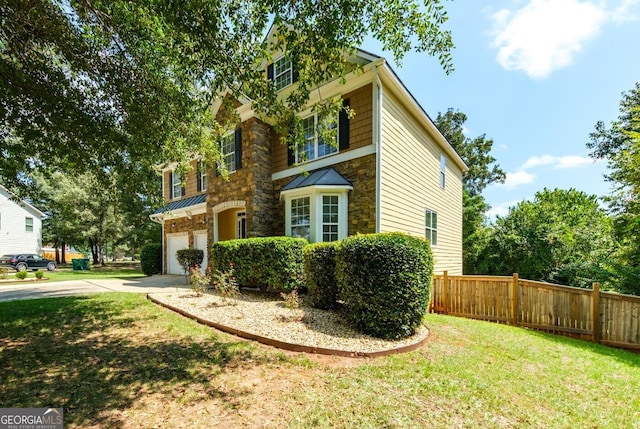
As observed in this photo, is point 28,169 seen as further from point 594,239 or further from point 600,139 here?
point 600,139

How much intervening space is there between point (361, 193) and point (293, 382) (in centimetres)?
607

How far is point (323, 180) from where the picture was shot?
29.2ft

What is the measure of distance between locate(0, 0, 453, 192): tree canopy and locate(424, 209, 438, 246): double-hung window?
332 inches

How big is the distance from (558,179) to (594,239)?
40.4 ft

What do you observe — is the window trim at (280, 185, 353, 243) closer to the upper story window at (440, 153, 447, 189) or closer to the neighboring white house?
the upper story window at (440, 153, 447, 189)

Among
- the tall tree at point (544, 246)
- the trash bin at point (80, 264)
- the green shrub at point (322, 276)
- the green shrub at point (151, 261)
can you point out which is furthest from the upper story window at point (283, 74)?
the trash bin at point (80, 264)

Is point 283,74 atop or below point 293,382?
atop

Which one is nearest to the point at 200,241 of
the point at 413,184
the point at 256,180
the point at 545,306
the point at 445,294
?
the point at 256,180

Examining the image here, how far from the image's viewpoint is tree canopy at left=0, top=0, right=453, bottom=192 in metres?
4.11

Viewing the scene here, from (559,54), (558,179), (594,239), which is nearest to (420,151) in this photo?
(559,54)

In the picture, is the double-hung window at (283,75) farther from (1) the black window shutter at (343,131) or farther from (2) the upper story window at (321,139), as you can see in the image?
(1) the black window shutter at (343,131)

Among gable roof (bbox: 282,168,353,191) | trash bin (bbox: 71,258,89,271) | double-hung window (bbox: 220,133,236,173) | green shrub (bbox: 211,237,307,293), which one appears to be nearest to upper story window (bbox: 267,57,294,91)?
double-hung window (bbox: 220,133,236,173)

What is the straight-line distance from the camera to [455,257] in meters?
15.2

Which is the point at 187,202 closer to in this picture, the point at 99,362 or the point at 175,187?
the point at 175,187
